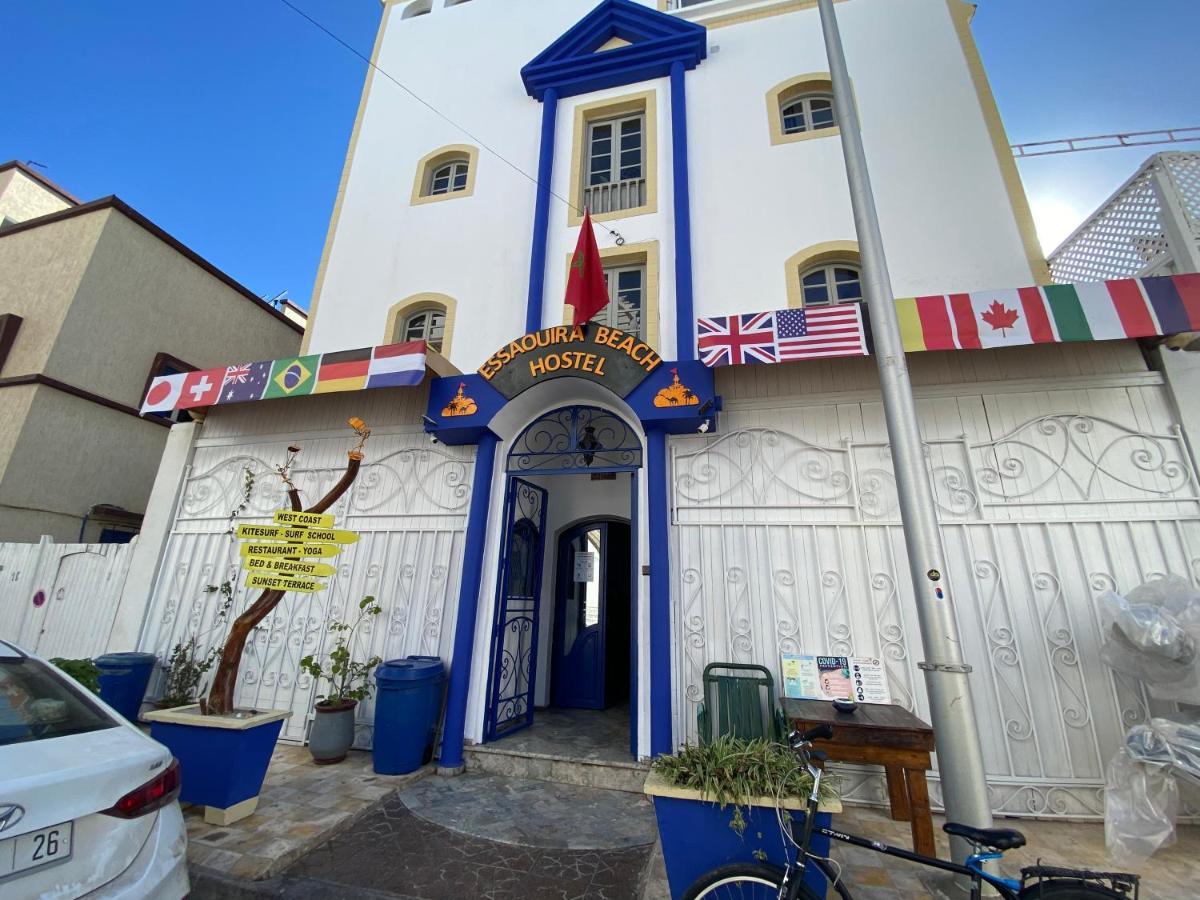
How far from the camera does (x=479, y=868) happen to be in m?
3.54

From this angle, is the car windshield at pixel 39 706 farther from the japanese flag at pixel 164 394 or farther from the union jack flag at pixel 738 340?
the japanese flag at pixel 164 394

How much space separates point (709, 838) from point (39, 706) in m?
3.20

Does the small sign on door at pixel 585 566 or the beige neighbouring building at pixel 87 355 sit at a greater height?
the beige neighbouring building at pixel 87 355

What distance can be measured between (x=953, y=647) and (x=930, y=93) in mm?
7503

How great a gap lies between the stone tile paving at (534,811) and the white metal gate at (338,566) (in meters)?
1.40

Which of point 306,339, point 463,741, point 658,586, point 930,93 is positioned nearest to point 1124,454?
point 658,586

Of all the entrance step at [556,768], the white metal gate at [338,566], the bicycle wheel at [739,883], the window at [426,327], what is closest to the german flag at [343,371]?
the white metal gate at [338,566]

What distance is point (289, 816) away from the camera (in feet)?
13.5

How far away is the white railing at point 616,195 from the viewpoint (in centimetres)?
731

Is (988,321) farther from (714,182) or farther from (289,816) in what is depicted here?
(289,816)

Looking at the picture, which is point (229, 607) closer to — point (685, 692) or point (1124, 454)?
point (685, 692)

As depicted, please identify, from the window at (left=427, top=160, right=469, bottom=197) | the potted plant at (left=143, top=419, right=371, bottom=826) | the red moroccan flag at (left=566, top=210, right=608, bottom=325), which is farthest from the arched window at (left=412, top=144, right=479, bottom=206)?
the potted plant at (left=143, top=419, right=371, bottom=826)

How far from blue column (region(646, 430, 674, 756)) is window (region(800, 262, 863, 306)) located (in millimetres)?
2728

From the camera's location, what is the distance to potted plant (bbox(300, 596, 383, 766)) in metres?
5.35
